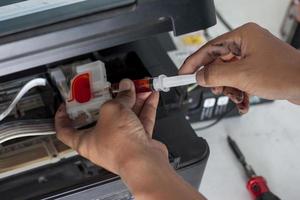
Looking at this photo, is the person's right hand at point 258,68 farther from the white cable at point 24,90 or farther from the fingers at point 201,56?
the white cable at point 24,90

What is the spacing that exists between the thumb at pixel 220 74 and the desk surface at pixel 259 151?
24 centimetres

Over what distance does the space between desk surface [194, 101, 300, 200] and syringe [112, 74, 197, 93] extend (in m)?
0.25

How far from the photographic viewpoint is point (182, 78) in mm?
567

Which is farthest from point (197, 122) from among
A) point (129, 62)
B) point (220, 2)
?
point (220, 2)

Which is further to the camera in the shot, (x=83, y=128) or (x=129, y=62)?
(x=129, y=62)

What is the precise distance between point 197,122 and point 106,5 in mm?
399

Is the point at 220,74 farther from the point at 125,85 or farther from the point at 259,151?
the point at 259,151

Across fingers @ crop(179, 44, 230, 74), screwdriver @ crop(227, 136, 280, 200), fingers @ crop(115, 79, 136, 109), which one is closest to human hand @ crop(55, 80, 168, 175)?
fingers @ crop(115, 79, 136, 109)

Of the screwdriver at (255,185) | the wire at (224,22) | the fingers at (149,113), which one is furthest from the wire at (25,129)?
the wire at (224,22)

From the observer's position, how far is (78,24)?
47cm

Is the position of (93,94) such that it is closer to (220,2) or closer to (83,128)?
(83,128)

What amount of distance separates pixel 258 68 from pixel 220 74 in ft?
0.15

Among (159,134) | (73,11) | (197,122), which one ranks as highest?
(73,11)

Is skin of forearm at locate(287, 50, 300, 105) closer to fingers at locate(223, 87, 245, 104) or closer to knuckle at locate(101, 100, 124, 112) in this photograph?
fingers at locate(223, 87, 245, 104)
